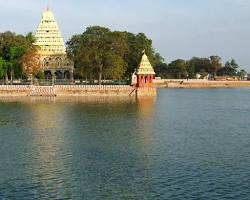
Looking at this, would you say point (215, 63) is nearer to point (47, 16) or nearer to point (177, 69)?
point (177, 69)

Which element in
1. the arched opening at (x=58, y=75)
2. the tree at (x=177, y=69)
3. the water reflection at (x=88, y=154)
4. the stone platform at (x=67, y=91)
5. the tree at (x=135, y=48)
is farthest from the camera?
the tree at (x=177, y=69)

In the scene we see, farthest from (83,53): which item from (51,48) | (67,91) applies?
(51,48)

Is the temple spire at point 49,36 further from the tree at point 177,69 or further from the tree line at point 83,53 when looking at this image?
the tree at point 177,69

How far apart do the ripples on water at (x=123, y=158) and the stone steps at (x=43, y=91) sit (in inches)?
1128

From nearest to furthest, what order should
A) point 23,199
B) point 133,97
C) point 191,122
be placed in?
point 23,199 < point 191,122 < point 133,97

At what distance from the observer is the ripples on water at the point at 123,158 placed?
61.5 ft

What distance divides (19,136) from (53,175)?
1112 cm

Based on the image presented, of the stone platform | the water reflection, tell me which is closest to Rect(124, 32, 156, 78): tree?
the stone platform

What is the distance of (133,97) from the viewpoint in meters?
69.6

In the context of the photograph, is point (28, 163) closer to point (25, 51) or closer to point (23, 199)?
point (23, 199)

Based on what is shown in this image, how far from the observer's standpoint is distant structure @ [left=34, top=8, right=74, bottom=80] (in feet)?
331

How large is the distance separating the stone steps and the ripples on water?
28.6 meters

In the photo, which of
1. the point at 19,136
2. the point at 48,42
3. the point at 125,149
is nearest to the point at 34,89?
the point at 48,42

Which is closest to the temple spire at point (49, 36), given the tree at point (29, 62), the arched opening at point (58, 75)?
the arched opening at point (58, 75)
